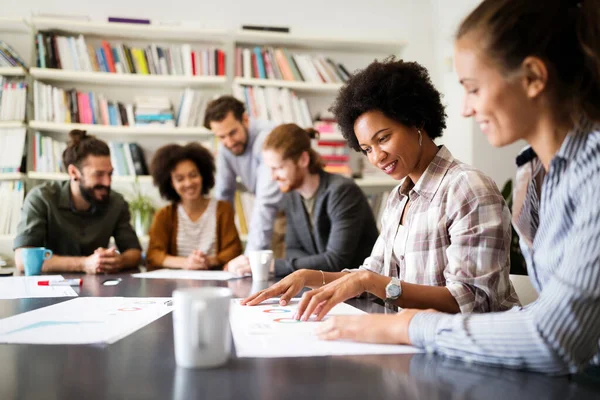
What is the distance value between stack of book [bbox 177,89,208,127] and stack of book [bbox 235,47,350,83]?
0.32 m

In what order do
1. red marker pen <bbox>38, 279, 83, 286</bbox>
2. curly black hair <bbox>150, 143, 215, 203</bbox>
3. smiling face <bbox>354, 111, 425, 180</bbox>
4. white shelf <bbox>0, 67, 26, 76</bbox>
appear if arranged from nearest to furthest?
smiling face <bbox>354, 111, 425, 180</bbox>
red marker pen <bbox>38, 279, 83, 286</bbox>
curly black hair <bbox>150, 143, 215, 203</bbox>
white shelf <bbox>0, 67, 26, 76</bbox>

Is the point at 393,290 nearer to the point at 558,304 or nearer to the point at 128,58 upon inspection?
the point at 558,304

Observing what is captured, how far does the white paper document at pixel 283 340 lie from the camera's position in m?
0.84

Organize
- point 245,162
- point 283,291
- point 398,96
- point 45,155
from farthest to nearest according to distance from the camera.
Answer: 1. point 45,155
2. point 245,162
3. point 398,96
4. point 283,291

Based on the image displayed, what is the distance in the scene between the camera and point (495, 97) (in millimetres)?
826

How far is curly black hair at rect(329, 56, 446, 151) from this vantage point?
57.2 inches

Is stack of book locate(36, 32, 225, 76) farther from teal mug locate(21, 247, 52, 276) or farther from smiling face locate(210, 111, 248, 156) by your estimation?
teal mug locate(21, 247, 52, 276)

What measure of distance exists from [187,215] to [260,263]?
39.3 inches

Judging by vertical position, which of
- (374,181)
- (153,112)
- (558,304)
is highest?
(153,112)

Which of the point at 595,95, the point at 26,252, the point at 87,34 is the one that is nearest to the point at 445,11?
the point at 87,34

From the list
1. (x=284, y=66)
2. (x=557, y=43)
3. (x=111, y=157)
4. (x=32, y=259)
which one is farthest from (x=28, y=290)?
(x=284, y=66)

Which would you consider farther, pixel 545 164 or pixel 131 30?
pixel 131 30

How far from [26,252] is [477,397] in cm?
189

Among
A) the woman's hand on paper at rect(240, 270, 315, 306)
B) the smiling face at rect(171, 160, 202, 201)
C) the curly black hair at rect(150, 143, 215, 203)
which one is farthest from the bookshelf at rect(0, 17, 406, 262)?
the woman's hand on paper at rect(240, 270, 315, 306)
